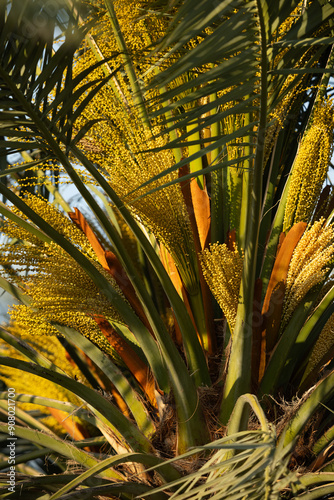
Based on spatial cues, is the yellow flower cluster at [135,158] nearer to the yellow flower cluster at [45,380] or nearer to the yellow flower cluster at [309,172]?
the yellow flower cluster at [309,172]

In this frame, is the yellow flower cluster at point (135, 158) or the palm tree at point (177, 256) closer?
the palm tree at point (177, 256)

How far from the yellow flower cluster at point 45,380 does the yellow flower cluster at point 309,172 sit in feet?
2.23

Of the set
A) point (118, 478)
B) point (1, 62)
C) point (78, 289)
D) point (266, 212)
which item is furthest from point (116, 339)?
point (1, 62)

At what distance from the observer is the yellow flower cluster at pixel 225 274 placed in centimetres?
91

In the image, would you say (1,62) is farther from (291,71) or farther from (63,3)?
(291,71)

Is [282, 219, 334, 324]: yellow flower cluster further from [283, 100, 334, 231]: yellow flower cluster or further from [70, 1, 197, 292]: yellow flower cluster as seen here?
[70, 1, 197, 292]: yellow flower cluster

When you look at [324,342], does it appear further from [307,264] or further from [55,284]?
[55,284]

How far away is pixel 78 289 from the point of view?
995mm

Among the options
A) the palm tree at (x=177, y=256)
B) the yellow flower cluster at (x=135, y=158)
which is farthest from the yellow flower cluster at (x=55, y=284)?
the yellow flower cluster at (x=135, y=158)

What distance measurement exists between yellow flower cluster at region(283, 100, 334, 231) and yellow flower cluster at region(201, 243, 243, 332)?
229 mm

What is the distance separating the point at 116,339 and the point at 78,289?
6.2 inches

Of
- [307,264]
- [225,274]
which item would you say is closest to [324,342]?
[307,264]

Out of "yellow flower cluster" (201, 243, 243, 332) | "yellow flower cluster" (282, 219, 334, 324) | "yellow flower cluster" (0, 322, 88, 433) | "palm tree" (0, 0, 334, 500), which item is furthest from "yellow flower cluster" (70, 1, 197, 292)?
"yellow flower cluster" (0, 322, 88, 433)

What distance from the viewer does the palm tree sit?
2.52 ft
